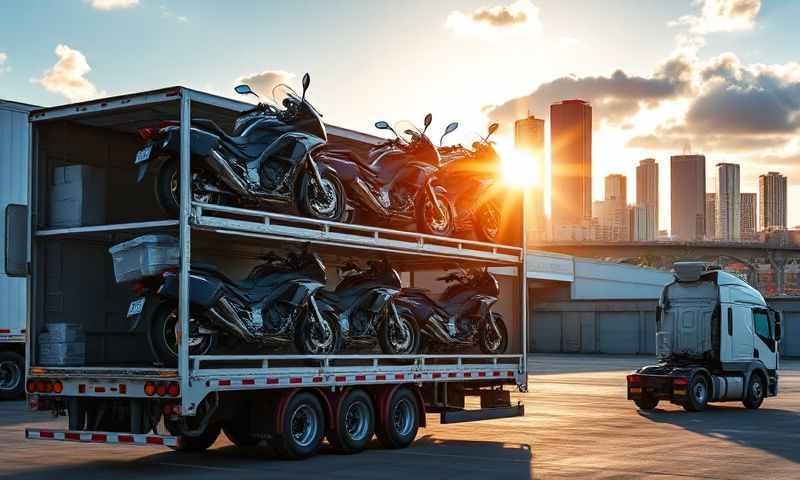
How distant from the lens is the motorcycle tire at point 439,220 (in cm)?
1571

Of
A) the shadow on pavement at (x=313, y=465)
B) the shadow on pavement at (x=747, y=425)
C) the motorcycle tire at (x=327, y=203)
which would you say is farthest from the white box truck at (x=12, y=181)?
the shadow on pavement at (x=747, y=425)

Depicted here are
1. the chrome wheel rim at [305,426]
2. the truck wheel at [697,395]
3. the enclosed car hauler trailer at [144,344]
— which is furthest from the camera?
the truck wheel at [697,395]

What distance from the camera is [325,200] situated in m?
13.8

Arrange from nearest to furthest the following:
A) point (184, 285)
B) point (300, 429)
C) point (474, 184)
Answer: point (184, 285), point (300, 429), point (474, 184)

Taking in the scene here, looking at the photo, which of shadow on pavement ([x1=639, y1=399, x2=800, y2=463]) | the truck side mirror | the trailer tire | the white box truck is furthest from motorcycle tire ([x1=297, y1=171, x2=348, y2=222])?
the white box truck

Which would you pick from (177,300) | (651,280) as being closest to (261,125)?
(177,300)

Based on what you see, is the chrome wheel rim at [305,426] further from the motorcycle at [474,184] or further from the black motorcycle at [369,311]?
the motorcycle at [474,184]

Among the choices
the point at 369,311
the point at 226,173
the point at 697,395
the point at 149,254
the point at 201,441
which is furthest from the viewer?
the point at 697,395

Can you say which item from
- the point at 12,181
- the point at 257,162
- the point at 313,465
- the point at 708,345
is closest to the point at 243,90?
the point at 257,162

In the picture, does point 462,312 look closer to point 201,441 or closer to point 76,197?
point 201,441

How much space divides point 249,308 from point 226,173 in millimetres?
1594

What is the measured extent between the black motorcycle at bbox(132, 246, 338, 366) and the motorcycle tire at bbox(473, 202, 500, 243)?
380cm

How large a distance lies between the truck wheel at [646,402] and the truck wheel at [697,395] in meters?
0.65

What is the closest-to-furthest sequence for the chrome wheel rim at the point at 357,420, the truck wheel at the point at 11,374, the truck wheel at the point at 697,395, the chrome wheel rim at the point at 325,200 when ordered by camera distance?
the chrome wheel rim at the point at 325,200, the chrome wheel rim at the point at 357,420, the truck wheel at the point at 11,374, the truck wheel at the point at 697,395
